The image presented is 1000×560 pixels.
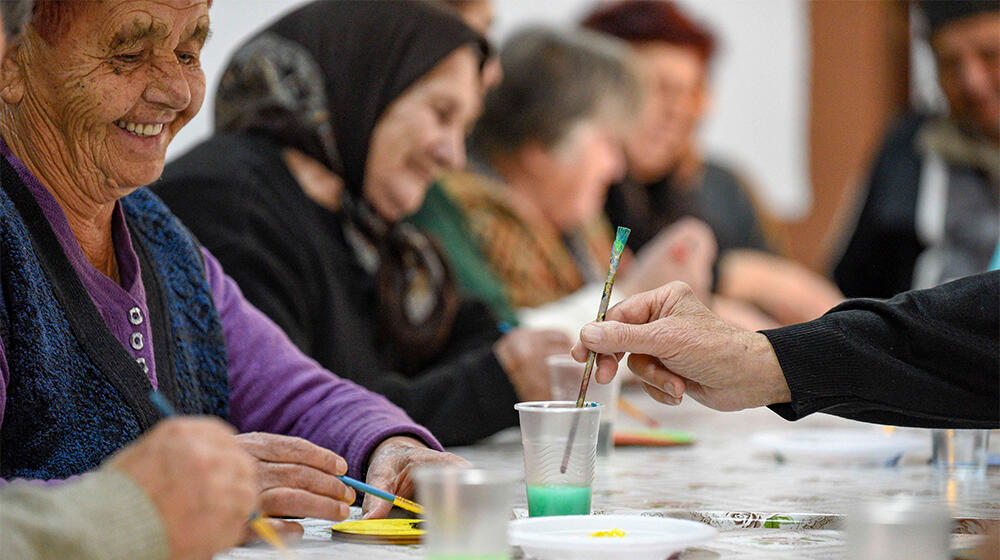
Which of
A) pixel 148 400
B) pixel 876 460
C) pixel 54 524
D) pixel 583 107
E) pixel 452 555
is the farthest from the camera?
pixel 583 107

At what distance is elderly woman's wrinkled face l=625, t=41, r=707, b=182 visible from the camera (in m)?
4.49

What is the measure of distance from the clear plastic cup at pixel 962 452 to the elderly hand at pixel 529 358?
0.66 m

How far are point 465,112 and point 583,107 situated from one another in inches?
41.6

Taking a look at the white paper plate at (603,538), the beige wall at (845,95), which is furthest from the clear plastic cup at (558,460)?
the beige wall at (845,95)

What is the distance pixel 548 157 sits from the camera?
3.58 meters

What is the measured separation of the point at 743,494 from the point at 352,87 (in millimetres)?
1285

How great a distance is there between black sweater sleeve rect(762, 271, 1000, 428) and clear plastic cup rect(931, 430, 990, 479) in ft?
1.04

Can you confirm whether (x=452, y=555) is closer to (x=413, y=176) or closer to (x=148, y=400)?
(x=148, y=400)

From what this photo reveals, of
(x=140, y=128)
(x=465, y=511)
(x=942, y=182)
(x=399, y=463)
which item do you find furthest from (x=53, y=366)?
(x=942, y=182)

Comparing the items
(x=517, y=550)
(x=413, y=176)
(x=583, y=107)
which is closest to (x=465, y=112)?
(x=413, y=176)

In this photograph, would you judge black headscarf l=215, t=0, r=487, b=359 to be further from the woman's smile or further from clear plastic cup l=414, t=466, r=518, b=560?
clear plastic cup l=414, t=466, r=518, b=560

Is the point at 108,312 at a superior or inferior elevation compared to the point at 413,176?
inferior

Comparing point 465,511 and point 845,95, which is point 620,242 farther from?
point 845,95

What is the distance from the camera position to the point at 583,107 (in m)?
3.55
